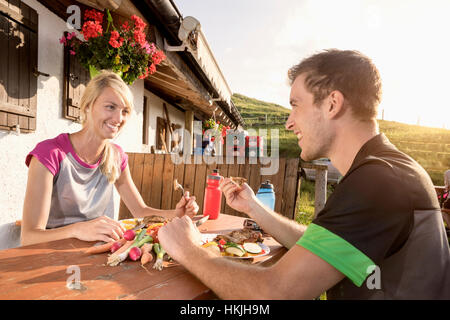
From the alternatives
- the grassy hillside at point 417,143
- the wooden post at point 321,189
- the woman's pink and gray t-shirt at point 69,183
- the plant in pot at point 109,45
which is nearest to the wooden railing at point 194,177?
the wooden post at point 321,189

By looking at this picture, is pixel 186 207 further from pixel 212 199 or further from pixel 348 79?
pixel 348 79

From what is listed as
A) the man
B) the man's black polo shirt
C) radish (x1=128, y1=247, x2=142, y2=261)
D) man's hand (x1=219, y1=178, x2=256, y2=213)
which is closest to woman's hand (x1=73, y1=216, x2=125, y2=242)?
radish (x1=128, y1=247, x2=142, y2=261)

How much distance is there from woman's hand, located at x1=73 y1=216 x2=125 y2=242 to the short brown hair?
1.17 meters

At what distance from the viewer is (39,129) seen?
9.76 feet

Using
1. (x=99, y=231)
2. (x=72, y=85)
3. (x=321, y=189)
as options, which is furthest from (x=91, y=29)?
(x=321, y=189)

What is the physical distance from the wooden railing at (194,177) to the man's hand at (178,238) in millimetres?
2698

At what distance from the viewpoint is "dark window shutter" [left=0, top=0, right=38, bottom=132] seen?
239 centimetres

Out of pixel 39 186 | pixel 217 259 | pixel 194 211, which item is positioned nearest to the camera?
pixel 217 259

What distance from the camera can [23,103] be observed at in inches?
104

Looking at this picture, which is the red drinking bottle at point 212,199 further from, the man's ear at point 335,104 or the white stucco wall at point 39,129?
the white stucco wall at point 39,129

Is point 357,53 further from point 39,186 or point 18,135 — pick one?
point 18,135

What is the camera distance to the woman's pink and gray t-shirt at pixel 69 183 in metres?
1.71
